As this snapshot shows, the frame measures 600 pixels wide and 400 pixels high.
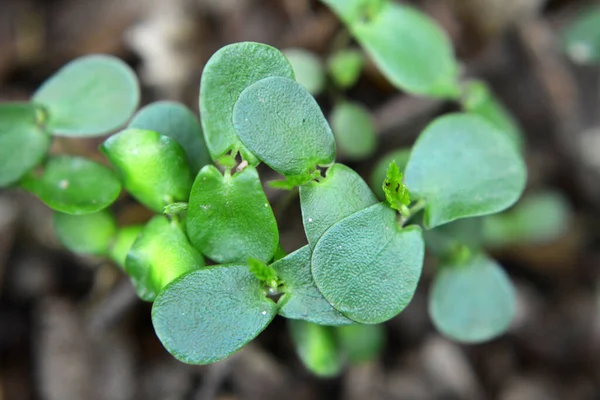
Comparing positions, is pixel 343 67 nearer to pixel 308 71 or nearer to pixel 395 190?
pixel 308 71

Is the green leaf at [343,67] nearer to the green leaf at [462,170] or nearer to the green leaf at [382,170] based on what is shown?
the green leaf at [382,170]

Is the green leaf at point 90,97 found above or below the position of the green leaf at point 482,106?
above

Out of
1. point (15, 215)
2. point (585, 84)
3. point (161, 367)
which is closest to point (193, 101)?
point (15, 215)

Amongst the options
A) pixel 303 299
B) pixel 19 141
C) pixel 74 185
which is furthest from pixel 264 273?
pixel 19 141

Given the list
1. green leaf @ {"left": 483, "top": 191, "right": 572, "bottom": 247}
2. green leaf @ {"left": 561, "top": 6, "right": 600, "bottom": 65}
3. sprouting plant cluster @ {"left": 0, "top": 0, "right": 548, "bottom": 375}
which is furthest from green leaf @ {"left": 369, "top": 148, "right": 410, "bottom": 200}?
green leaf @ {"left": 561, "top": 6, "right": 600, "bottom": 65}

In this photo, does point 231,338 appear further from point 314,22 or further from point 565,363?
point 565,363

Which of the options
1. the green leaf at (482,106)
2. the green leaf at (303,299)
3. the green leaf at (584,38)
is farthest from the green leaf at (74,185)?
the green leaf at (584,38)

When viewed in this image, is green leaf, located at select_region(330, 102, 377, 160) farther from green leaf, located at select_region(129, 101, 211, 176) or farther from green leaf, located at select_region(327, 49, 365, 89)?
green leaf, located at select_region(129, 101, 211, 176)
